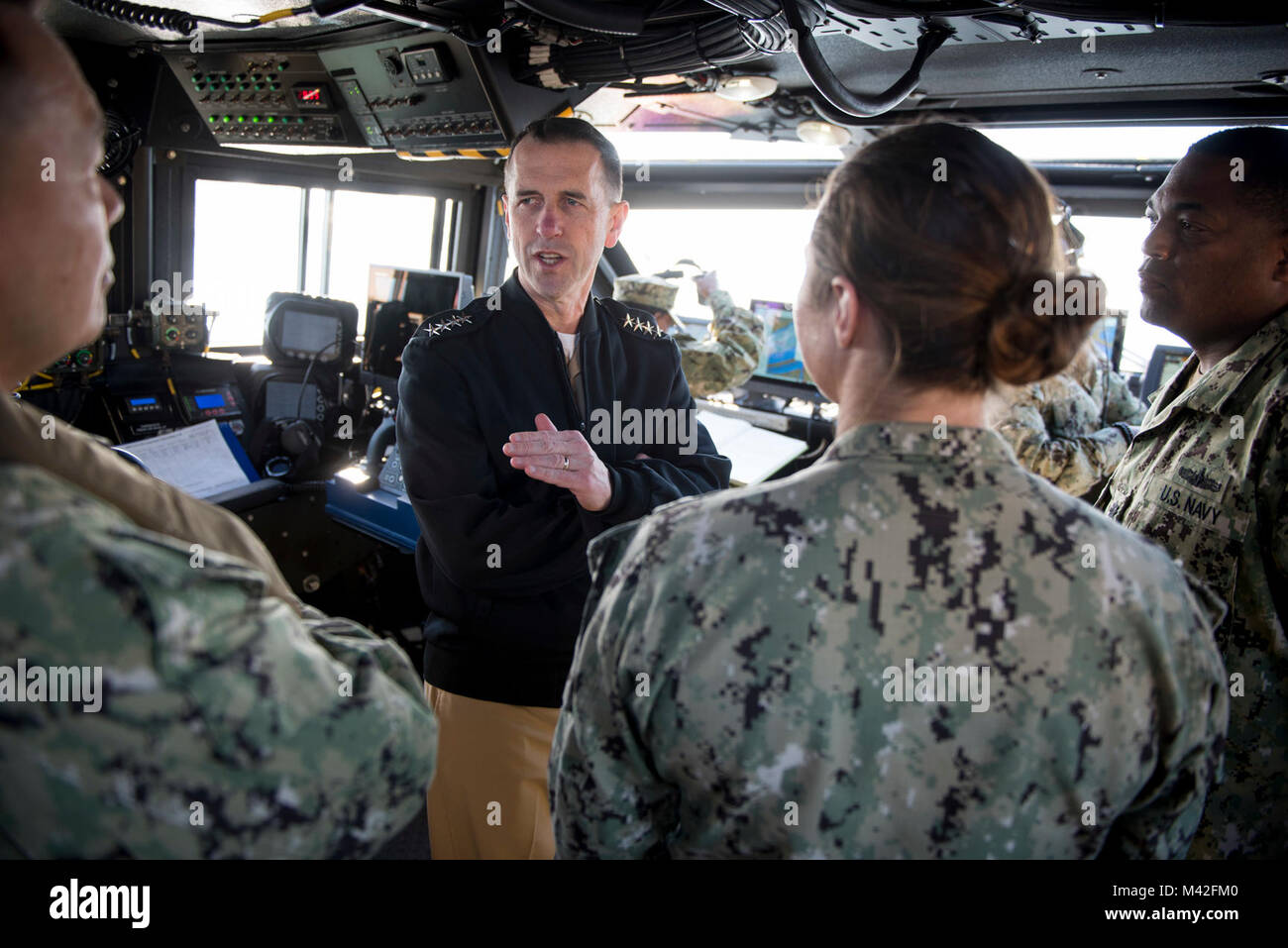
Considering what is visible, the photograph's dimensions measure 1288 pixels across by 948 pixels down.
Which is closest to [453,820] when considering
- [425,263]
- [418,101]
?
[418,101]

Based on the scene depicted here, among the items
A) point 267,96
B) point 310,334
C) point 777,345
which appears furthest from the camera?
point 777,345

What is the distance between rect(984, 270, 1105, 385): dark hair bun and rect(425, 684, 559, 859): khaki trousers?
3.53 feet

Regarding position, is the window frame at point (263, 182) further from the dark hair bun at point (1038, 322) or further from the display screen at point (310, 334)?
the dark hair bun at point (1038, 322)

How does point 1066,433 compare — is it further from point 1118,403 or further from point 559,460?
point 559,460

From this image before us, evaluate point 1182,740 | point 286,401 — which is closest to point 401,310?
point 286,401

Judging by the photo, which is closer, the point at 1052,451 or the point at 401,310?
the point at 1052,451

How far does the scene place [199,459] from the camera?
2686mm

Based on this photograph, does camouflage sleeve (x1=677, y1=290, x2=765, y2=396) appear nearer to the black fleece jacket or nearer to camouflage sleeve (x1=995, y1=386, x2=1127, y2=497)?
camouflage sleeve (x1=995, y1=386, x2=1127, y2=497)

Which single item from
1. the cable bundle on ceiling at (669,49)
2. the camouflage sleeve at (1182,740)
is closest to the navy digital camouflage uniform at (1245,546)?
the camouflage sleeve at (1182,740)

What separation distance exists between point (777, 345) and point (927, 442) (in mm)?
2620

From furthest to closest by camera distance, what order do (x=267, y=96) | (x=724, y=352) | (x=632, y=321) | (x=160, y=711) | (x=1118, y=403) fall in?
(x=724, y=352)
(x=267, y=96)
(x=1118, y=403)
(x=632, y=321)
(x=160, y=711)

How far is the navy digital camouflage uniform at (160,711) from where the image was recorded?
581 millimetres

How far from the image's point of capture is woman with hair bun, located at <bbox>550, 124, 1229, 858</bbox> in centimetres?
76

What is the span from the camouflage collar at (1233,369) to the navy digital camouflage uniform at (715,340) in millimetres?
1732
